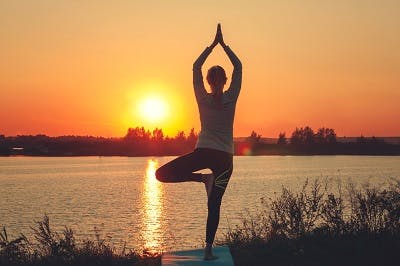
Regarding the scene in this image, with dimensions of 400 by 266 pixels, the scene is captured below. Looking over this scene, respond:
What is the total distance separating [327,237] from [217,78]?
4.43 meters

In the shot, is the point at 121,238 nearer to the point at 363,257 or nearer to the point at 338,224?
the point at 338,224

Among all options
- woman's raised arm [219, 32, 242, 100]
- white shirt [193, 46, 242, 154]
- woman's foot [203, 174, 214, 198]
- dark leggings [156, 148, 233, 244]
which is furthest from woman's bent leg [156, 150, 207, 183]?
woman's raised arm [219, 32, 242, 100]

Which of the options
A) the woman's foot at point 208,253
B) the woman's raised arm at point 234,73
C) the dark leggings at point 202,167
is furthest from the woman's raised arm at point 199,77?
the woman's foot at point 208,253

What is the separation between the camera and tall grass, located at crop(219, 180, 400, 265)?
30.0ft

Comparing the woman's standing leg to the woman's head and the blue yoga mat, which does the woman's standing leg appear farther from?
the woman's head

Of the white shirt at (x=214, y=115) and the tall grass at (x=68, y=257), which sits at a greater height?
the white shirt at (x=214, y=115)

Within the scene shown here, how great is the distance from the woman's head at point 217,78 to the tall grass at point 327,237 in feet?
9.77

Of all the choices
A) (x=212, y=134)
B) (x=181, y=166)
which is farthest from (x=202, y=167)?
(x=212, y=134)

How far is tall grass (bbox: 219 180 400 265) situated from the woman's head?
2978 mm

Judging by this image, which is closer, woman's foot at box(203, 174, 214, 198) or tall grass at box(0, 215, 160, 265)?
woman's foot at box(203, 174, 214, 198)

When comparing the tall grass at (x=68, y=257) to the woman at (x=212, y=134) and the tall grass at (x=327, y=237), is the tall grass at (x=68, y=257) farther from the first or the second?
the woman at (x=212, y=134)

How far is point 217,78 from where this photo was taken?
24.2 ft

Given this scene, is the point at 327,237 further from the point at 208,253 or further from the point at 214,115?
the point at 214,115

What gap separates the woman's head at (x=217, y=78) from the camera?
24.1ft
